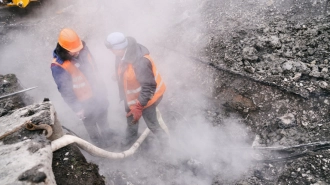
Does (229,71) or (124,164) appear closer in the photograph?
(124,164)

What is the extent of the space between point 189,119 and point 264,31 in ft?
8.07

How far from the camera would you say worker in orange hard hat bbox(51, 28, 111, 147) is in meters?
3.00

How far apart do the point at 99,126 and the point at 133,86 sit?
154 cm

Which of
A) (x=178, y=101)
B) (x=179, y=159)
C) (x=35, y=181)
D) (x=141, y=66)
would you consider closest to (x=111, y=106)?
(x=178, y=101)

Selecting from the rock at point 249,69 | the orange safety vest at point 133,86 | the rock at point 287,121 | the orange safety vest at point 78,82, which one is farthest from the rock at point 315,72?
the orange safety vest at point 78,82

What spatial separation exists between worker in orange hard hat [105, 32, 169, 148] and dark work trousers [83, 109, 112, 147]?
636 millimetres

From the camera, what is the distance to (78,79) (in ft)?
10.6

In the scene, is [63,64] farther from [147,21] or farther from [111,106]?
[147,21]

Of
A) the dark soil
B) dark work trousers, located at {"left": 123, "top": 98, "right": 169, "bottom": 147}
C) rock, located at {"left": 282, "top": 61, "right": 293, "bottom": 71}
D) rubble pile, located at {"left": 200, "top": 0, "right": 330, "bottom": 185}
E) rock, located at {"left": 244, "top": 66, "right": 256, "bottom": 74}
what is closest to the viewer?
the dark soil

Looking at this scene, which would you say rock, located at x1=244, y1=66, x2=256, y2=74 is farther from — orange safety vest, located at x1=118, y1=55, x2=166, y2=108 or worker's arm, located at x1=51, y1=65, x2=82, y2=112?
worker's arm, located at x1=51, y1=65, x2=82, y2=112

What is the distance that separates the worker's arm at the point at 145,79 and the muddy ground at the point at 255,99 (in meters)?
1.15

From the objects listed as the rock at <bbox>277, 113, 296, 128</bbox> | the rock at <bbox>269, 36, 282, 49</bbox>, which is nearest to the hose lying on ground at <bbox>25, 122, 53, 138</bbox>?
the rock at <bbox>277, 113, 296, 128</bbox>

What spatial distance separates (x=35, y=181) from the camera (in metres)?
1.68

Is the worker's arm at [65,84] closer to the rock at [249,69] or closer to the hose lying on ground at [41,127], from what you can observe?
Result: the hose lying on ground at [41,127]
